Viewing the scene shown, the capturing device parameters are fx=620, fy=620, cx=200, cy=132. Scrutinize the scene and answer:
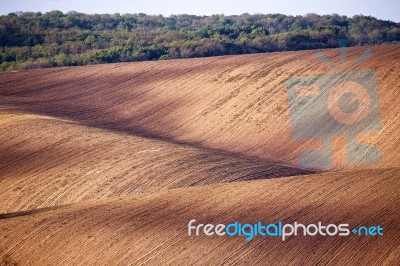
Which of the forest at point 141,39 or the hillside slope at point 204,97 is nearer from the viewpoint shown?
the hillside slope at point 204,97

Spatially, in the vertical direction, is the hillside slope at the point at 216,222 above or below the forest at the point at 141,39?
below

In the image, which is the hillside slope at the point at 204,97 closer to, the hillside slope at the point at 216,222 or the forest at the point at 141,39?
the hillside slope at the point at 216,222

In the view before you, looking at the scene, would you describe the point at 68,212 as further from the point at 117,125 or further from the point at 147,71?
the point at 147,71

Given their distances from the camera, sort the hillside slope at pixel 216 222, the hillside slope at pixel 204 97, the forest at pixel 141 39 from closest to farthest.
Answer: the hillside slope at pixel 216 222
the hillside slope at pixel 204 97
the forest at pixel 141 39

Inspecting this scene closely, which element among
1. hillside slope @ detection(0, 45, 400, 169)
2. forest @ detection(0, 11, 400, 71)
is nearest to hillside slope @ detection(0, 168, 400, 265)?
hillside slope @ detection(0, 45, 400, 169)

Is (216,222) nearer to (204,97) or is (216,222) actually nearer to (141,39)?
(204,97)

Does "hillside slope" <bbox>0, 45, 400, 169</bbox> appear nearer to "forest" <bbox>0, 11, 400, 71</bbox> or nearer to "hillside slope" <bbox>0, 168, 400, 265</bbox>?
"hillside slope" <bbox>0, 168, 400, 265</bbox>

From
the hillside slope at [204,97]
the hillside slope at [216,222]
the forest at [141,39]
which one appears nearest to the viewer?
the hillside slope at [216,222]

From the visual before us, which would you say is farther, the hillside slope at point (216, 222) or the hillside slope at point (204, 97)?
the hillside slope at point (204, 97)

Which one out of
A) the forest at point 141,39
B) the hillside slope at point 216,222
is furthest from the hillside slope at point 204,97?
the forest at point 141,39
